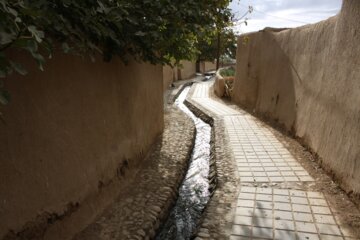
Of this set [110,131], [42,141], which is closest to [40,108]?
[42,141]

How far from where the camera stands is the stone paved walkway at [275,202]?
3.30 m

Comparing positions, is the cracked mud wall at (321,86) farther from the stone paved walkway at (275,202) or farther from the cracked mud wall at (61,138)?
the cracked mud wall at (61,138)

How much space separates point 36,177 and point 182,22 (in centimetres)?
308

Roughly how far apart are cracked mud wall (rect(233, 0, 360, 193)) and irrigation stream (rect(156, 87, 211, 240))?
197 cm

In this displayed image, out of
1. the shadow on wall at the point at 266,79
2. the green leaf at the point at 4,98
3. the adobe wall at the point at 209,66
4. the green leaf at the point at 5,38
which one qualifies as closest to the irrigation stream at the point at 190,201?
the shadow on wall at the point at 266,79

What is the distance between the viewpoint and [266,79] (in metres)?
9.26

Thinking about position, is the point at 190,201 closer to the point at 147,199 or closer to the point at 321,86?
the point at 147,199

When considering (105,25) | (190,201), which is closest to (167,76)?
(190,201)

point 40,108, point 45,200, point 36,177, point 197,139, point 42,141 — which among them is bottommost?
point 197,139

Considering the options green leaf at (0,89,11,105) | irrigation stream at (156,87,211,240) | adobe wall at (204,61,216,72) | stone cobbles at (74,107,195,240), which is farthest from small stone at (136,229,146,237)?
adobe wall at (204,61,216,72)

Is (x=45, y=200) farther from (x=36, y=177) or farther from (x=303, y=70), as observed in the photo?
(x=303, y=70)

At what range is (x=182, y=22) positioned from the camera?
467 cm

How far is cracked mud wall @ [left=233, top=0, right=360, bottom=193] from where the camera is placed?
4098mm

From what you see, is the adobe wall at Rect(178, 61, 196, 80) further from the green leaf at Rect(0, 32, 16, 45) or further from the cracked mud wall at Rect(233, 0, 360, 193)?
the green leaf at Rect(0, 32, 16, 45)
